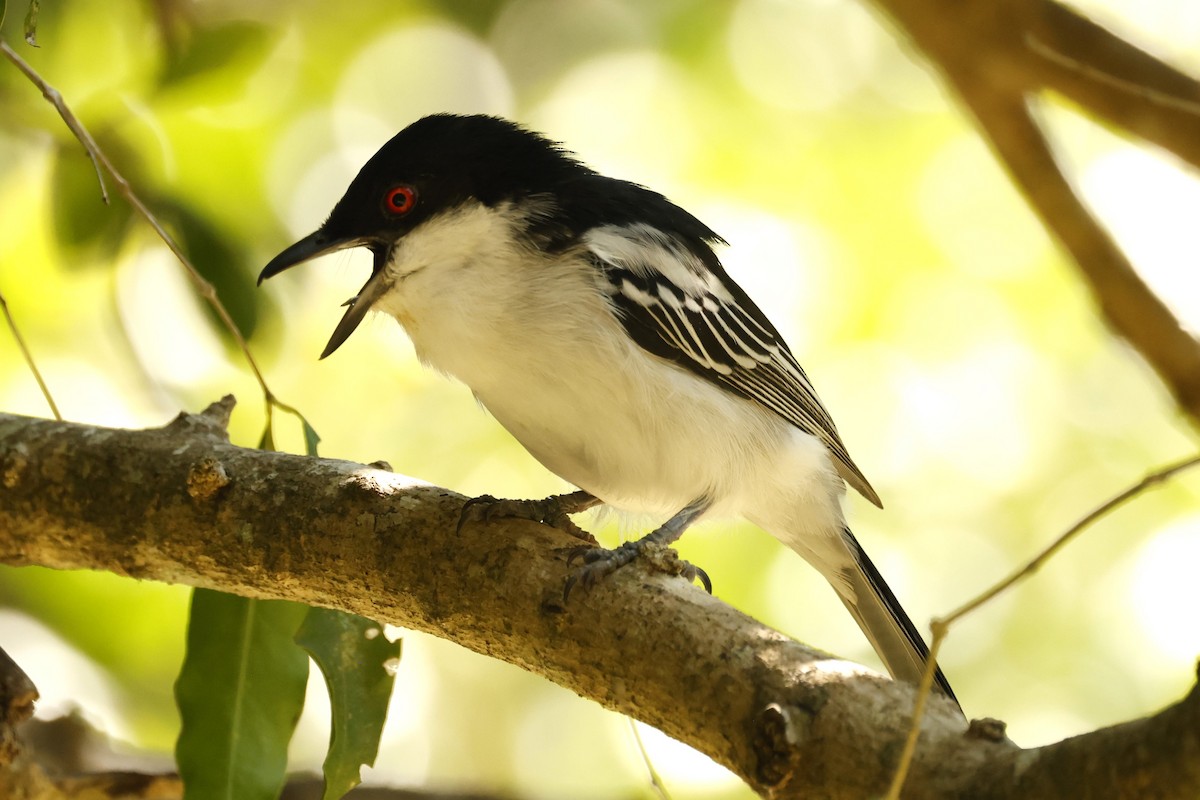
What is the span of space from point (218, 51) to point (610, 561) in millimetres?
2466

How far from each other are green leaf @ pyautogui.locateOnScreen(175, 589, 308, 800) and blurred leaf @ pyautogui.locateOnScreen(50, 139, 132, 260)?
1483 mm

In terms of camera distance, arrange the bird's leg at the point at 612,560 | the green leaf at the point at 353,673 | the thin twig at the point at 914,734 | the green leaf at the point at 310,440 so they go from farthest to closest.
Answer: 1. the green leaf at the point at 310,440
2. the green leaf at the point at 353,673
3. the bird's leg at the point at 612,560
4. the thin twig at the point at 914,734

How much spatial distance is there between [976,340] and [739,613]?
5500 mm

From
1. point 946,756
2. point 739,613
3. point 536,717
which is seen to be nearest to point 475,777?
point 536,717

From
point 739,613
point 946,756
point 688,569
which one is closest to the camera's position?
point 946,756

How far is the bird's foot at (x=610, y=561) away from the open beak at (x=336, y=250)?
121 centimetres

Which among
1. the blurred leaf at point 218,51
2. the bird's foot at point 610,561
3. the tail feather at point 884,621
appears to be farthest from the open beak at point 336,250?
the tail feather at point 884,621

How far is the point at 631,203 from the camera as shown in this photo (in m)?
3.76

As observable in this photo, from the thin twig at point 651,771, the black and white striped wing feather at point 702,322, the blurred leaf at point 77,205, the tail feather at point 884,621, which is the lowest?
the thin twig at point 651,771

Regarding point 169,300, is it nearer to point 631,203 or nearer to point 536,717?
point 631,203

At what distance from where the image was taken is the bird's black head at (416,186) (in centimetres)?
342

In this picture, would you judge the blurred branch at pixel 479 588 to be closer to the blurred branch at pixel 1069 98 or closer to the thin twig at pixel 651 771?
the thin twig at pixel 651 771

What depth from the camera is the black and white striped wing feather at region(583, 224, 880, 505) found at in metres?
3.38

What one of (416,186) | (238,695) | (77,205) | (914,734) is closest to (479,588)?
(238,695)
